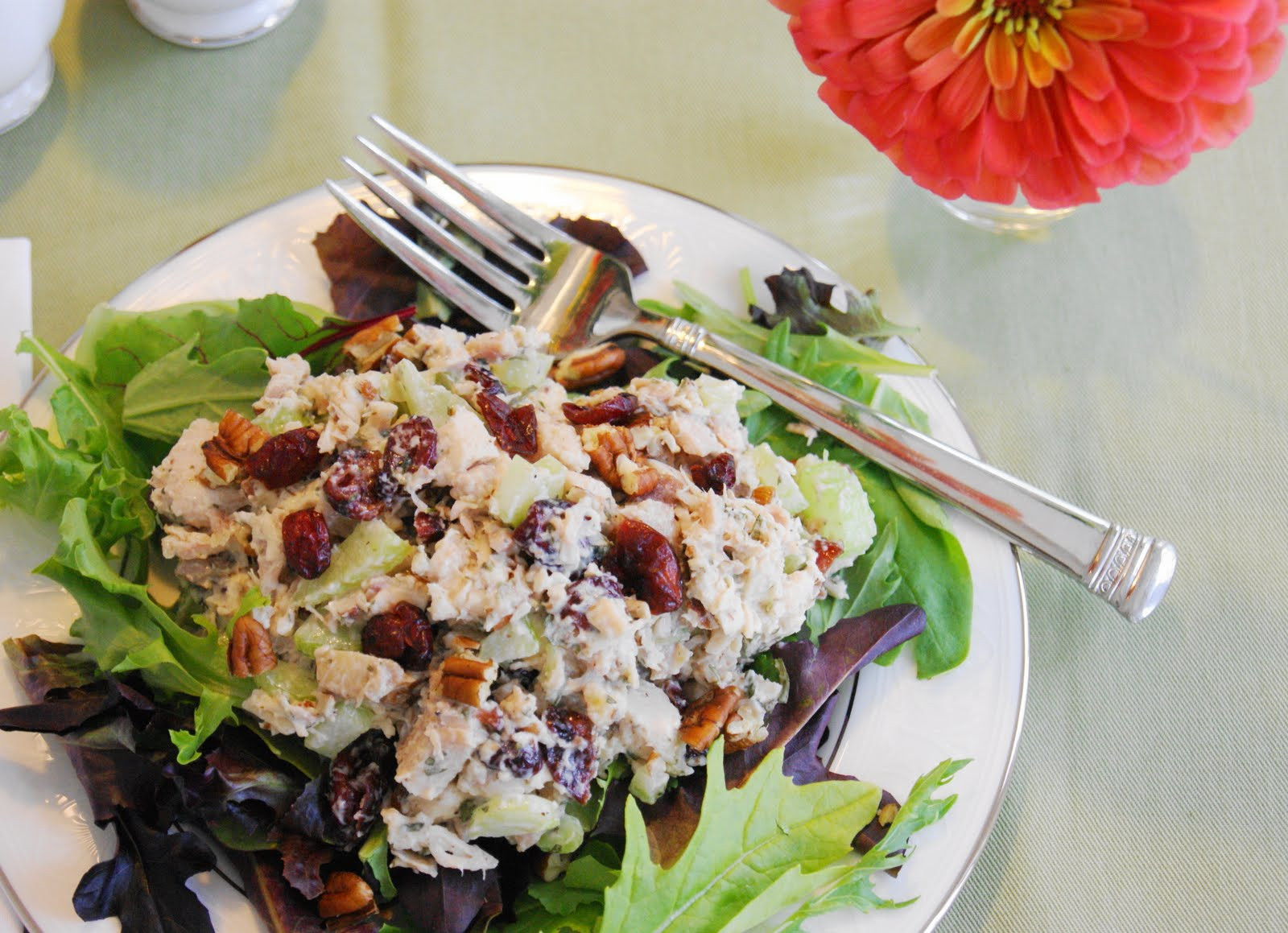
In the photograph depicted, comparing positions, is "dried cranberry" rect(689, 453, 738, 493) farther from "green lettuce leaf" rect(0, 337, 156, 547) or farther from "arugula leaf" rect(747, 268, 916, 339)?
"green lettuce leaf" rect(0, 337, 156, 547)

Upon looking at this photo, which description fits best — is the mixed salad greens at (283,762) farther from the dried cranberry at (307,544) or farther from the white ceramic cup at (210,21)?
the white ceramic cup at (210,21)

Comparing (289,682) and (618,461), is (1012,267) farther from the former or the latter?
(289,682)

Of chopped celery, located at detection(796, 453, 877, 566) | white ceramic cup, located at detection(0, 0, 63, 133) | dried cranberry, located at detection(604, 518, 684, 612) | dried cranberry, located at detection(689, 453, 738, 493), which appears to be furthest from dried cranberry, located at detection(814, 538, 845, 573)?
white ceramic cup, located at detection(0, 0, 63, 133)

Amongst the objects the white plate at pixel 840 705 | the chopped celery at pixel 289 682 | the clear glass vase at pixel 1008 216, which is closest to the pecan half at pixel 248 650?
the chopped celery at pixel 289 682

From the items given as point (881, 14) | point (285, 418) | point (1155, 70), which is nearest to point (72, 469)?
point (285, 418)

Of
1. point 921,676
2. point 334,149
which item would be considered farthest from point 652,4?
point 921,676

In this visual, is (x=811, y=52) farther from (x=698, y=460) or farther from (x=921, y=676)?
(x=921, y=676)

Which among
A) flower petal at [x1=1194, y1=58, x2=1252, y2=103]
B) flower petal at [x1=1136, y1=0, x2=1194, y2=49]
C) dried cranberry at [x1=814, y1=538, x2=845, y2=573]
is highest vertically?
flower petal at [x1=1136, y1=0, x2=1194, y2=49]
